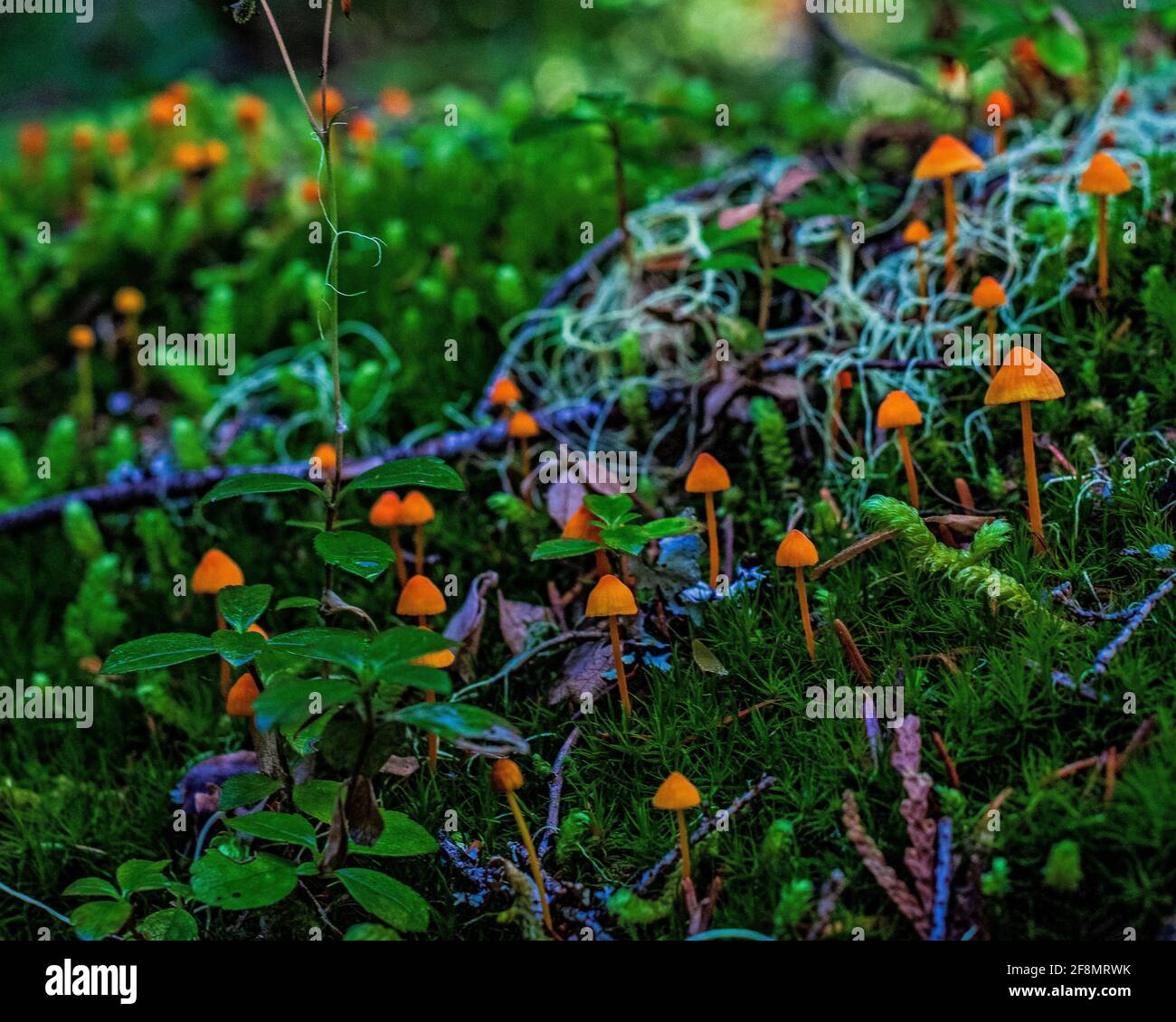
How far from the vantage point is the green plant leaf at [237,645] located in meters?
2.14

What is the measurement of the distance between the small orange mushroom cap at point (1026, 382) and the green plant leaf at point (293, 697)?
59.8 inches

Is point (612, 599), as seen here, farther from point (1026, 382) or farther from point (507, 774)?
point (1026, 382)

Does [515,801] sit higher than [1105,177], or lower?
lower

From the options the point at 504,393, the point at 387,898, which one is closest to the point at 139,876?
the point at 387,898

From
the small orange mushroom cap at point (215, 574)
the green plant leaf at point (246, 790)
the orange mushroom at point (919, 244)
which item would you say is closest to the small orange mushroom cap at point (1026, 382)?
the orange mushroom at point (919, 244)

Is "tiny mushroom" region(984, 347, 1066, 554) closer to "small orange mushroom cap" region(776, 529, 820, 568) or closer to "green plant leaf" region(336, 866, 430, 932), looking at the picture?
"small orange mushroom cap" region(776, 529, 820, 568)

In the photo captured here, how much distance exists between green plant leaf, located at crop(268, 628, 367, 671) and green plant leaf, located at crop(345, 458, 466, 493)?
1.01 ft

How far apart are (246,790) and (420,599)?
0.55 meters

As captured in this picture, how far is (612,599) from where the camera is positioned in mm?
2279

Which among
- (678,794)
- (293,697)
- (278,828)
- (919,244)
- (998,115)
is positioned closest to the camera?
(293,697)

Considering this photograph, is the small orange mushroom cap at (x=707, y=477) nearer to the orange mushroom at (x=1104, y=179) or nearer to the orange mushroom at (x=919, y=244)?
the orange mushroom at (x=919, y=244)
